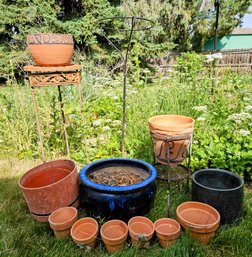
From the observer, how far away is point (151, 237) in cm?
141

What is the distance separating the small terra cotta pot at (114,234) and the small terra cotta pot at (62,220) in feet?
0.75

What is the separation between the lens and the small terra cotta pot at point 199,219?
1.40 metres

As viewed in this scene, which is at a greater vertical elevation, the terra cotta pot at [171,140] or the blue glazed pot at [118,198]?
the terra cotta pot at [171,140]

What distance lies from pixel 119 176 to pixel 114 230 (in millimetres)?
444

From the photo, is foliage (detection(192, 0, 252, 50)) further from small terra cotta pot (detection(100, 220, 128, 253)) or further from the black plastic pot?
small terra cotta pot (detection(100, 220, 128, 253))

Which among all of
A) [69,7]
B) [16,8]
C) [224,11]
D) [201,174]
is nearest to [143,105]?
[201,174]

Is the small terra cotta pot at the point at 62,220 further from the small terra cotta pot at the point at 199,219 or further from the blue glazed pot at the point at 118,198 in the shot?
the small terra cotta pot at the point at 199,219

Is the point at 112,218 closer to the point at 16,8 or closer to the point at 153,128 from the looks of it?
the point at 153,128

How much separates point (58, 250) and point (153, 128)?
1.12 metres

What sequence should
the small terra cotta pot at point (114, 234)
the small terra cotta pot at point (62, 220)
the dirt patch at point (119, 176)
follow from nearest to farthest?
1. the small terra cotta pot at point (114, 234)
2. the small terra cotta pot at point (62, 220)
3. the dirt patch at point (119, 176)

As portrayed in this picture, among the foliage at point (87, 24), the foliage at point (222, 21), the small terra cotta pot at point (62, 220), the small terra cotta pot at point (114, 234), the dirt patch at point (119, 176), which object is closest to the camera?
the small terra cotta pot at point (114, 234)

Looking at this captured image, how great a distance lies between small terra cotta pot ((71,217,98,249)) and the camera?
1.39 metres

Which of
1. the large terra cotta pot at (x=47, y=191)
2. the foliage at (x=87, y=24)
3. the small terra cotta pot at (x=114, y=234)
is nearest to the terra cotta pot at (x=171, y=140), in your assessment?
the small terra cotta pot at (x=114, y=234)

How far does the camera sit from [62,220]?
1558 mm
